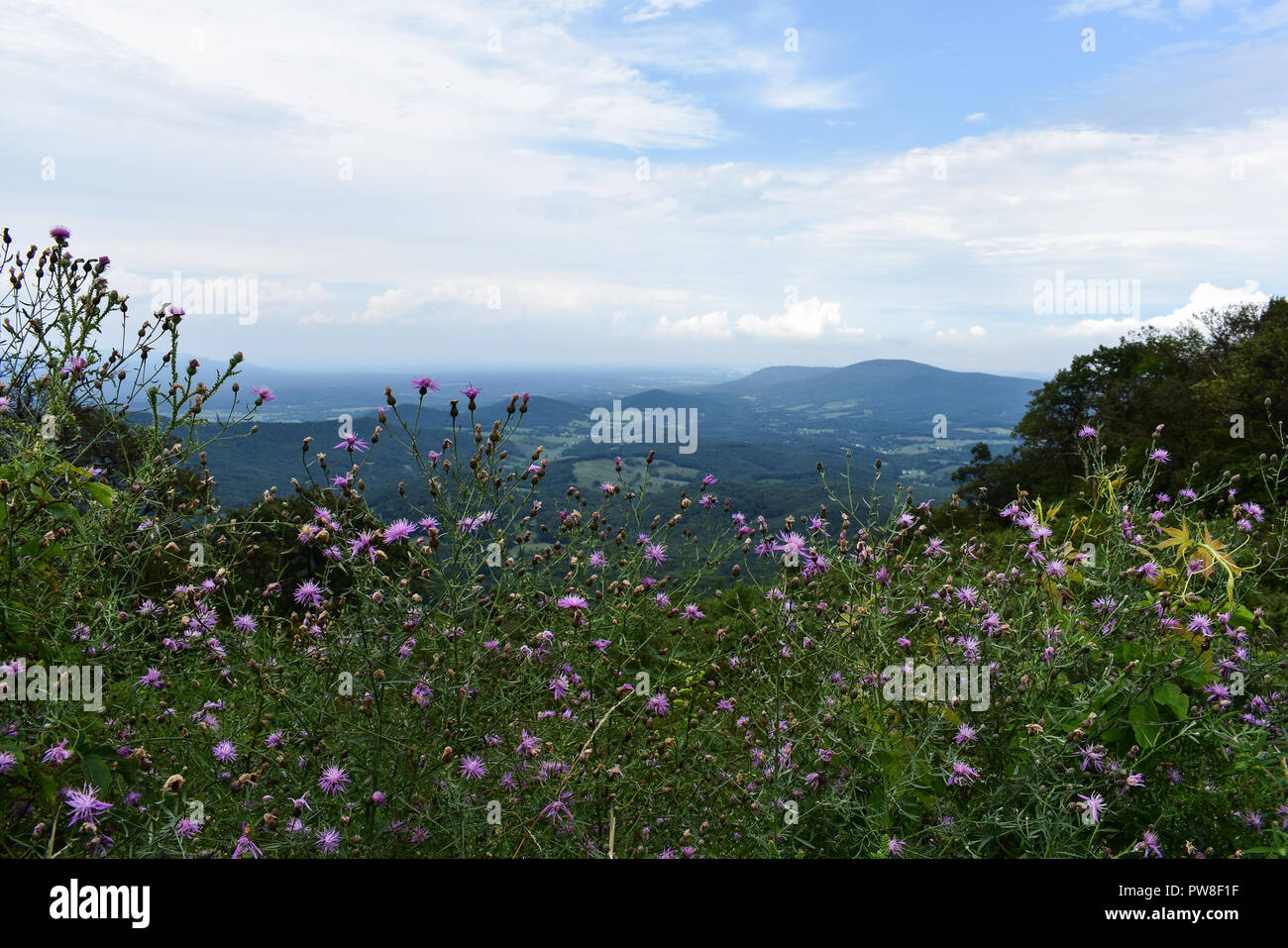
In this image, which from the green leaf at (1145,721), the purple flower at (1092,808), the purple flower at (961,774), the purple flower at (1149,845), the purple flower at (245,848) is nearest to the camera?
the purple flower at (245,848)

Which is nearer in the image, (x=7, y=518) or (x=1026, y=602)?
(x=7, y=518)

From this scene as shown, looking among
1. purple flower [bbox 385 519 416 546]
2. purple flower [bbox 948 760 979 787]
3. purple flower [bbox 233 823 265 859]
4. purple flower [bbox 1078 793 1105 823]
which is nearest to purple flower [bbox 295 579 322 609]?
purple flower [bbox 385 519 416 546]

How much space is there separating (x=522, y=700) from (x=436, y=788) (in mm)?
560

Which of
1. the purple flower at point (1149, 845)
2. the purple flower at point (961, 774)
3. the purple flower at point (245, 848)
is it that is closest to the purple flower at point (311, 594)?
the purple flower at point (245, 848)

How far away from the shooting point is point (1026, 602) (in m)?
2.95

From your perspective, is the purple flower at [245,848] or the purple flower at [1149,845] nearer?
the purple flower at [245,848]

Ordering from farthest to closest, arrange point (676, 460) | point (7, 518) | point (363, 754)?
point (676, 460)
point (363, 754)
point (7, 518)

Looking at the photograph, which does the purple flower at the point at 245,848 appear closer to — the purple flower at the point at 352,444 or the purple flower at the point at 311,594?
the purple flower at the point at 311,594

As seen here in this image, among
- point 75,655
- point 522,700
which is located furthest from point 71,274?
point 522,700

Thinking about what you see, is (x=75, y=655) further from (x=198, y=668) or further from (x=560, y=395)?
(x=560, y=395)

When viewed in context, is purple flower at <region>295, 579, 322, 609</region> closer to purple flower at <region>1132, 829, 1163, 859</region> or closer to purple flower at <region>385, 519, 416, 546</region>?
purple flower at <region>385, 519, 416, 546</region>

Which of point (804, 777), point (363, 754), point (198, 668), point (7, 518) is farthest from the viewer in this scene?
point (198, 668)

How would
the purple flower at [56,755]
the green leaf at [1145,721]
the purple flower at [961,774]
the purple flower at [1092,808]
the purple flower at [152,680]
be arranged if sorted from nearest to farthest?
the purple flower at [56,755] → the purple flower at [1092,808] → the purple flower at [961,774] → the green leaf at [1145,721] → the purple flower at [152,680]
